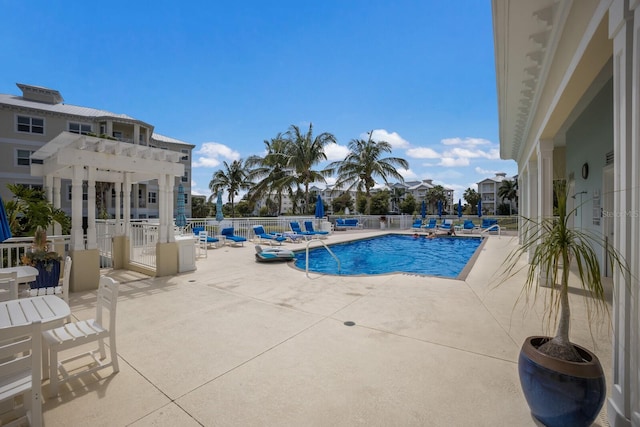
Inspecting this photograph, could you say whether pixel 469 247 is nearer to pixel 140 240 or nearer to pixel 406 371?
pixel 406 371

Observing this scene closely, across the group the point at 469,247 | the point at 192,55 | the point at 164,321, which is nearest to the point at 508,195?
the point at 469,247

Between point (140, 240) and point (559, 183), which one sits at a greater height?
point (559, 183)

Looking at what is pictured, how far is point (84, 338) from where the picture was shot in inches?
110

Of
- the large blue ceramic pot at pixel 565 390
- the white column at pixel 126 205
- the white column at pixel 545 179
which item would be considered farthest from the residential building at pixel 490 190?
the large blue ceramic pot at pixel 565 390

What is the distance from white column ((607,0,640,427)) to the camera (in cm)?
201

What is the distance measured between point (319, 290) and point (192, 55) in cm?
1246

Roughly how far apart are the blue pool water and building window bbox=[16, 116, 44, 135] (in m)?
26.4

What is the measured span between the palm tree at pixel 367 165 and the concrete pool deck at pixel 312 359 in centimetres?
1896

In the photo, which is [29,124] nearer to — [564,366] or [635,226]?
[564,366]

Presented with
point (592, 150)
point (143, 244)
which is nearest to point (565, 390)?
point (592, 150)

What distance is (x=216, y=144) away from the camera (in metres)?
68.1

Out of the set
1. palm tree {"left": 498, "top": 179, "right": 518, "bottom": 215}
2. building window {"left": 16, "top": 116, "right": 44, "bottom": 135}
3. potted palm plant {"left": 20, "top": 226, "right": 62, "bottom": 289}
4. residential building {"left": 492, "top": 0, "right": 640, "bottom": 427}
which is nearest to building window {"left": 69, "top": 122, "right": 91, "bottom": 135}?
building window {"left": 16, "top": 116, "right": 44, "bottom": 135}

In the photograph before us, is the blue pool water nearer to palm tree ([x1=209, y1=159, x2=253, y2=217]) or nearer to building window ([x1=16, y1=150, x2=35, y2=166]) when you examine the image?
palm tree ([x1=209, y1=159, x2=253, y2=217])

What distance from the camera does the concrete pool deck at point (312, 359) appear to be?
7.85ft
